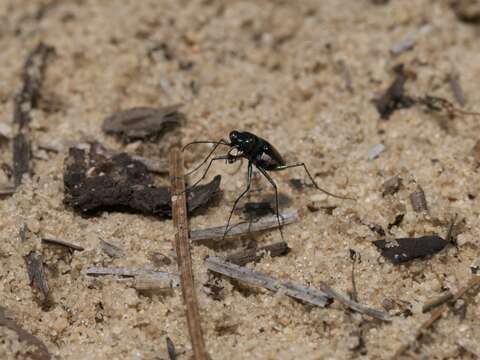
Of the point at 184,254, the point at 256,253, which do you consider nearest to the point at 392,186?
the point at 256,253

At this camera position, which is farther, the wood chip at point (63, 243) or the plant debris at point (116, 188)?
the plant debris at point (116, 188)

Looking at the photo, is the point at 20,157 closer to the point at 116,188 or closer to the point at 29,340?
the point at 116,188

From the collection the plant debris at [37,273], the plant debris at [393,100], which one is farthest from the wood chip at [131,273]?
the plant debris at [393,100]

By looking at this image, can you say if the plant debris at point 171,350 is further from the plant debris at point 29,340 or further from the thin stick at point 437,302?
the thin stick at point 437,302

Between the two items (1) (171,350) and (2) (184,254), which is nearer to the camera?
(1) (171,350)

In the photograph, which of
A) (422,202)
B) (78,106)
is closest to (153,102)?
(78,106)

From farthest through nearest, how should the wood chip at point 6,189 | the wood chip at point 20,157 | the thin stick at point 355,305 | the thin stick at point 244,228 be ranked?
the wood chip at point 20,157
the wood chip at point 6,189
the thin stick at point 244,228
the thin stick at point 355,305

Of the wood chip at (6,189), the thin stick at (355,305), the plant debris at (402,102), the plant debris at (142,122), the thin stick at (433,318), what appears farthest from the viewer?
the plant debris at (402,102)
